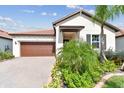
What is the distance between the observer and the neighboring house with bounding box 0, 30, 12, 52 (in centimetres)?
2142

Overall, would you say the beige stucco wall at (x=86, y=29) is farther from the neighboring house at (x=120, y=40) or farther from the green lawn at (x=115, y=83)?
the green lawn at (x=115, y=83)

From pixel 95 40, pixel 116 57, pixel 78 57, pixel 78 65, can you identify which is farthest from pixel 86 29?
pixel 78 65

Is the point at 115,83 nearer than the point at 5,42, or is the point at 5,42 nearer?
the point at 115,83

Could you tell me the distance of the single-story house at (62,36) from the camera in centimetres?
2073

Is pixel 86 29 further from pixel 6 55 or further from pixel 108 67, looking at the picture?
pixel 108 67

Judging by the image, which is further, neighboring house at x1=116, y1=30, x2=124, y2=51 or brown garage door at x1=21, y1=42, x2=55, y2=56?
brown garage door at x1=21, y1=42, x2=55, y2=56

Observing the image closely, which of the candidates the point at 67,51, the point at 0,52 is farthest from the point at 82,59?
the point at 0,52

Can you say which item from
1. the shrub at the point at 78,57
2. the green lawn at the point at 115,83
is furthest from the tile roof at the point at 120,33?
the green lawn at the point at 115,83

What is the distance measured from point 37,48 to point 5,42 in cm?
282

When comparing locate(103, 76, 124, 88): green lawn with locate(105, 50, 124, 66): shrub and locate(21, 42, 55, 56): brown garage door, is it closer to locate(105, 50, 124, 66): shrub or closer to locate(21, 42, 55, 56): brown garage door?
locate(105, 50, 124, 66): shrub

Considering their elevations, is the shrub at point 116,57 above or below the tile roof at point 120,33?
below

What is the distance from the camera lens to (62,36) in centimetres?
2155

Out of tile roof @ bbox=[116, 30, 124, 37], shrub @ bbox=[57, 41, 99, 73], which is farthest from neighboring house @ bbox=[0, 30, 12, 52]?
shrub @ bbox=[57, 41, 99, 73]
